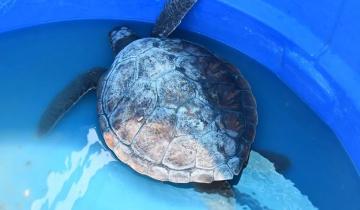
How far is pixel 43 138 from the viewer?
76.4 inches

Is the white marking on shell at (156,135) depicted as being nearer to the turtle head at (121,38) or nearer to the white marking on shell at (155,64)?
the white marking on shell at (155,64)

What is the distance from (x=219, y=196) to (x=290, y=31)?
0.64 m

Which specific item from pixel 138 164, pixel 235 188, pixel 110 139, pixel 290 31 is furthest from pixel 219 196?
pixel 290 31

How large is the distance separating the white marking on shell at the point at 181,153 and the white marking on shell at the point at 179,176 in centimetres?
2

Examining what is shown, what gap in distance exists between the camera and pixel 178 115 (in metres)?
1.68

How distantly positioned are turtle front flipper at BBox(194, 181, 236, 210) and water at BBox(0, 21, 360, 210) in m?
0.01

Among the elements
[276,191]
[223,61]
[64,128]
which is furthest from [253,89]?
[64,128]

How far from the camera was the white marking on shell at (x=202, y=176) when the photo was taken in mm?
1678

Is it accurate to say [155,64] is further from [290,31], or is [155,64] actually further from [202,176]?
[290,31]

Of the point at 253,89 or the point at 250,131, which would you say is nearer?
the point at 250,131

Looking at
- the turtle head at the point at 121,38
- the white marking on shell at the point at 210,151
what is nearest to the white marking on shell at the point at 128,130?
the white marking on shell at the point at 210,151

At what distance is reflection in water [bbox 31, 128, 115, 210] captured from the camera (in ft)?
6.07

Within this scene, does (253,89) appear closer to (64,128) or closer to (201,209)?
(201,209)

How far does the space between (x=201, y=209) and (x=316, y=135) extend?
0.51m
